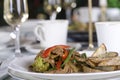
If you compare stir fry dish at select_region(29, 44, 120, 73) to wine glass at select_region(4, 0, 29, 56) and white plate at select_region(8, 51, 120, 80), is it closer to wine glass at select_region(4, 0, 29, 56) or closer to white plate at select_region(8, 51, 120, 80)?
white plate at select_region(8, 51, 120, 80)

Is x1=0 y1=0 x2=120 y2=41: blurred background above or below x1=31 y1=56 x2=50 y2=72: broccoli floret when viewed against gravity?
below

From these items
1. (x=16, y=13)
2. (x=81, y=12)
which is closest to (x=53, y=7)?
(x=16, y=13)

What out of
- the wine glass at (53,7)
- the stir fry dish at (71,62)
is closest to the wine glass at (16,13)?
the stir fry dish at (71,62)

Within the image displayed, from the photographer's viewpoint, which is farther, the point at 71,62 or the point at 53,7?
the point at 53,7

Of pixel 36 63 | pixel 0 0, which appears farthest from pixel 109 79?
pixel 0 0

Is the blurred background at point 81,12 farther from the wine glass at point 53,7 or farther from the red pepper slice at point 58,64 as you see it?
the red pepper slice at point 58,64

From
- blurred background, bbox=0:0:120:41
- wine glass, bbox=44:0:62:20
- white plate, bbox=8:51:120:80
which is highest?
wine glass, bbox=44:0:62:20

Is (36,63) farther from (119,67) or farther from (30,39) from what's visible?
(30,39)

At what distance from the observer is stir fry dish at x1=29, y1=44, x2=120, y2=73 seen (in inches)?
23.0

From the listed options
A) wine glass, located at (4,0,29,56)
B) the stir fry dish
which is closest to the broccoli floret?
the stir fry dish

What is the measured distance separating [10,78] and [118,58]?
0.64 ft

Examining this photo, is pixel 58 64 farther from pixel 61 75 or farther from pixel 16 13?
pixel 16 13

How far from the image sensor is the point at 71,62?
24.4 inches

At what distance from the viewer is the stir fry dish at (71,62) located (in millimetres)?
584
